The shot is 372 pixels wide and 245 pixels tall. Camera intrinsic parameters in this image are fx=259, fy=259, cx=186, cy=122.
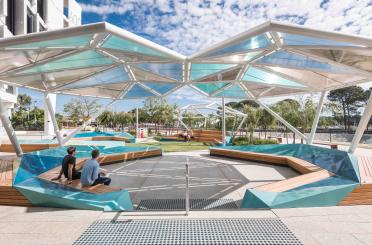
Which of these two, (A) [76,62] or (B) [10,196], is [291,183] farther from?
(A) [76,62]

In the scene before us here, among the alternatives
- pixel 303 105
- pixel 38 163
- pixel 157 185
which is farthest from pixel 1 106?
pixel 303 105

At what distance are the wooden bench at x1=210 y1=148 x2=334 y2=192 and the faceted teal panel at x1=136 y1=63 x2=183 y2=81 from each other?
6.68 metres

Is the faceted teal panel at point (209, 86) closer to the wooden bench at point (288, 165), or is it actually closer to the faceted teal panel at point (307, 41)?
the wooden bench at point (288, 165)

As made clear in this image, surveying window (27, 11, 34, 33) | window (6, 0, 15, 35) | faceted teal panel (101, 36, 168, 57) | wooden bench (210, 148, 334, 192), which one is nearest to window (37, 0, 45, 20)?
window (27, 11, 34, 33)

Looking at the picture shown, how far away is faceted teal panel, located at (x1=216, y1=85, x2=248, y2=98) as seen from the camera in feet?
66.1

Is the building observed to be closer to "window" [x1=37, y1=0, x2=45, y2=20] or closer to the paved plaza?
"window" [x1=37, y1=0, x2=45, y2=20]

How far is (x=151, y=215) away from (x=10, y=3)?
46849 millimetres

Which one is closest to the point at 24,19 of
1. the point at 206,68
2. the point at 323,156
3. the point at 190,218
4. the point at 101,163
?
the point at 101,163

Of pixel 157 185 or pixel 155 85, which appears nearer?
pixel 157 185

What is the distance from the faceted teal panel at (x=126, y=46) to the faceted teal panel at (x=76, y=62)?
128 centimetres

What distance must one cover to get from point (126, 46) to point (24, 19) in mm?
39883

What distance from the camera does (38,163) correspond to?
32.8 feet

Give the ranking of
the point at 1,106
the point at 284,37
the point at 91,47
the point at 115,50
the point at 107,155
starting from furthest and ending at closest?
1. the point at 107,155
2. the point at 1,106
3. the point at 115,50
4. the point at 91,47
5. the point at 284,37

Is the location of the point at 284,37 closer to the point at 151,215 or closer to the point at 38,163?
the point at 151,215
